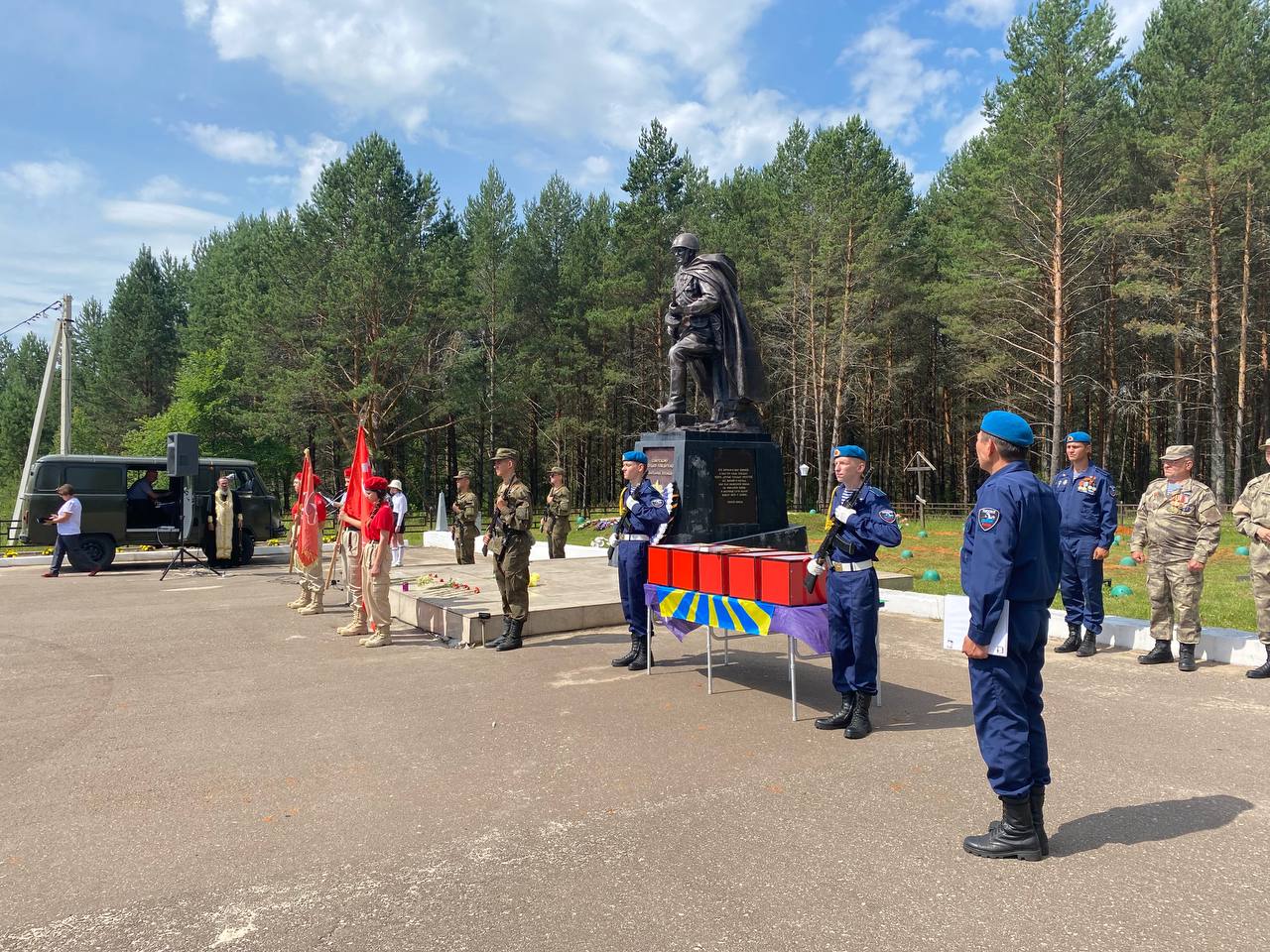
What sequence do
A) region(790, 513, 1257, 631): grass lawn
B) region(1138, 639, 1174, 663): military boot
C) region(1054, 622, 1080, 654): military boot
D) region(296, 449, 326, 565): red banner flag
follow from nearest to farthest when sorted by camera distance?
region(1138, 639, 1174, 663): military boot
region(1054, 622, 1080, 654): military boot
region(790, 513, 1257, 631): grass lawn
region(296, 449, 326, 565): red banner flag

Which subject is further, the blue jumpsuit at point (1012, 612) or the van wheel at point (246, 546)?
the van wheel at point (246, 546)

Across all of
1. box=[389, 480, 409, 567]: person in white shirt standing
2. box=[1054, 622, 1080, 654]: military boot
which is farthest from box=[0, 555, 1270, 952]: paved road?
box=[389, 480, 409, 567]: person in white shirt standing

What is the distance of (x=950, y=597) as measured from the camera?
7.52 meters

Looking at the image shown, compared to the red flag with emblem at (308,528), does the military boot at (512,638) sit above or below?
below

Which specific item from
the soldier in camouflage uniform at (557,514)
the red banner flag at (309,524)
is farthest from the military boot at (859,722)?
the soldier in camouflage uniform at (557,514)

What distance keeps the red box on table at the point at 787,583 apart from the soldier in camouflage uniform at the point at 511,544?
2850 mm

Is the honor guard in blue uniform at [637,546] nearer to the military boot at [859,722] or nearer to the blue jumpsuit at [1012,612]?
the military boot at [859,722]

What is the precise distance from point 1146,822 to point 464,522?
461 inches

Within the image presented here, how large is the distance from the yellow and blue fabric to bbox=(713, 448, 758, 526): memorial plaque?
3.02 meters

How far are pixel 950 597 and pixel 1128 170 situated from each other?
2573 cm

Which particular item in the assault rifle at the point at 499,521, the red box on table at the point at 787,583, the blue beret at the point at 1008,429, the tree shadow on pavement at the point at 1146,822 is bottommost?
the tree shadow on pavement at the point at 1146,822

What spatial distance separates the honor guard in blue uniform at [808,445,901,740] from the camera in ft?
16.4

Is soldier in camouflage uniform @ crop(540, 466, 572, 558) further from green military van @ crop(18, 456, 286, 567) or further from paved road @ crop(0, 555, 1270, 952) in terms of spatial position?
green military van @ crop(18, 456, 286, 567)

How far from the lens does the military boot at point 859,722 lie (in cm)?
498
